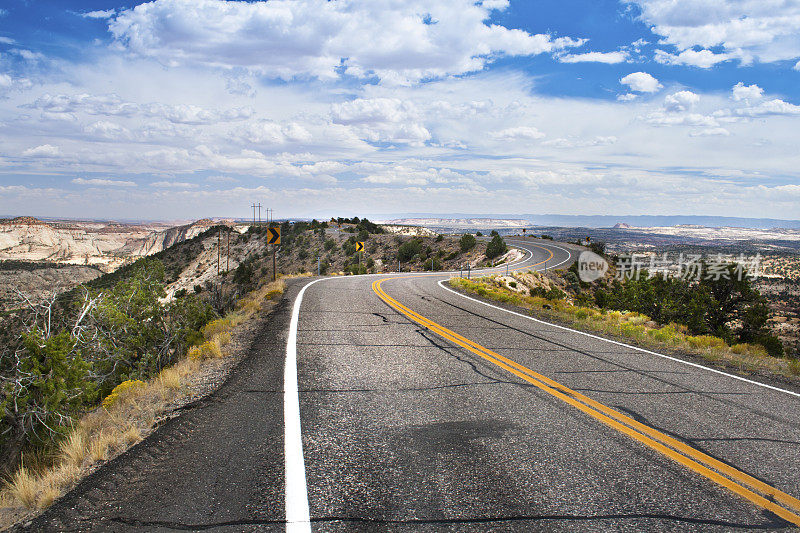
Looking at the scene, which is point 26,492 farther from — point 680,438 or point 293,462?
point 680,438

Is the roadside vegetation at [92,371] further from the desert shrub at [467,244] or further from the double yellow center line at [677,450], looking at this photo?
the desert shrub at [467,244]

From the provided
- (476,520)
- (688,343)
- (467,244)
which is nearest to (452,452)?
(476,520)

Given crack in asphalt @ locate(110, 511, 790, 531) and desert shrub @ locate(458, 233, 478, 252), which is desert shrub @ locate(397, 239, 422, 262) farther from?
crack in asphalt @ locate(110, 511, 790, 531)

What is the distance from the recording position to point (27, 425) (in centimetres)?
594

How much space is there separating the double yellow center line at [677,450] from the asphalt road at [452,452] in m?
0.03

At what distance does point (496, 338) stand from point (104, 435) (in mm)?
6825

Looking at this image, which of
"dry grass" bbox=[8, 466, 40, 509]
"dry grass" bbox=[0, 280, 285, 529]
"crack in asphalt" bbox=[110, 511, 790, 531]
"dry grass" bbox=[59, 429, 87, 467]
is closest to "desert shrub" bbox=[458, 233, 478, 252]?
"dry grass" bbox=[0, 280, 285, 529]

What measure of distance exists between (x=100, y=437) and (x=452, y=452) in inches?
132

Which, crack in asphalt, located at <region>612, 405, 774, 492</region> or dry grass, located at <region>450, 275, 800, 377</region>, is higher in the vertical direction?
crack in asphalt, located at <region>612, 405, 774, 492</region>

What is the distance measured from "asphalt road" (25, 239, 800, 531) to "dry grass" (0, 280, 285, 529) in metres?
0.31

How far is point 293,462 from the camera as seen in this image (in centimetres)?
372

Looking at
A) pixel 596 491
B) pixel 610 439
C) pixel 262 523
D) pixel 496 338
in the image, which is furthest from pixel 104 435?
pixel 496 338

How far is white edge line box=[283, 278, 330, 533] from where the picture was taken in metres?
2.94

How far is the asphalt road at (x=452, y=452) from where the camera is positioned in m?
3.05
